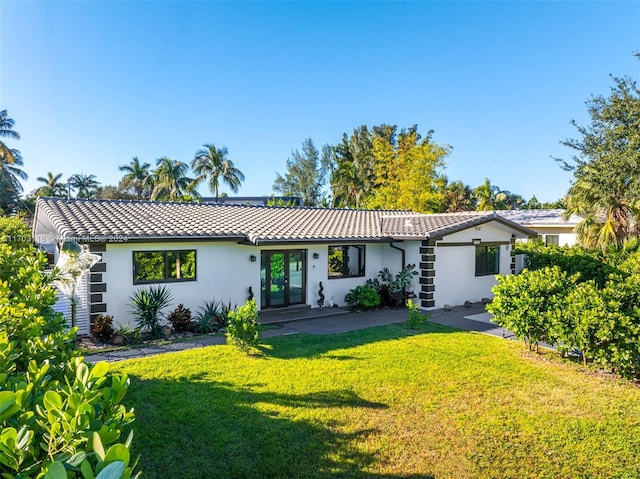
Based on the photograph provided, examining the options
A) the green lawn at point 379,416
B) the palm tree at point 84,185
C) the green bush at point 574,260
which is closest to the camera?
the green lawn at point 379,416

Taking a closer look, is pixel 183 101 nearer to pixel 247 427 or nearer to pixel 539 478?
pixel 247 427

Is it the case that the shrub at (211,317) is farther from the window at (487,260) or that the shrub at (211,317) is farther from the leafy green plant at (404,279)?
the window at (487,260)

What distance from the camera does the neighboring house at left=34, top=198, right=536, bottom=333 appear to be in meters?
12.3

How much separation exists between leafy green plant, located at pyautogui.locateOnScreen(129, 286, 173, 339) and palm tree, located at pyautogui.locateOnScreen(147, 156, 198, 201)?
3904 cm

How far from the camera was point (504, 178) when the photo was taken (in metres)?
53.6

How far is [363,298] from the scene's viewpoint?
16.2 meters

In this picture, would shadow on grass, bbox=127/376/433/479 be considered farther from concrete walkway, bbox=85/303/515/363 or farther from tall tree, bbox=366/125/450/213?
tall tree, bbox=366/125/450/213

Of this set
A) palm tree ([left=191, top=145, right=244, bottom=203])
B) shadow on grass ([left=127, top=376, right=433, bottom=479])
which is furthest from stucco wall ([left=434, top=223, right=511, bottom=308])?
palm tree ([left=191, top=145, right=244, bottom=203])

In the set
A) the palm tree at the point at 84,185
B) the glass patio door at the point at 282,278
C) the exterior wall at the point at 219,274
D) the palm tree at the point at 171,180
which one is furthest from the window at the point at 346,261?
the palm tree at the point at 84,185

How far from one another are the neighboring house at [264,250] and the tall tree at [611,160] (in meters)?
3.60

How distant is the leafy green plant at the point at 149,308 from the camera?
12055 mm

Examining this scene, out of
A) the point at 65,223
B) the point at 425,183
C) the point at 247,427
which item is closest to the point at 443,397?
the point at 247,427

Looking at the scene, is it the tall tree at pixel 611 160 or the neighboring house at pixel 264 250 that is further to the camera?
the tall tree at pixel 611 160

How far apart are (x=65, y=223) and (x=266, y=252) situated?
657cm
